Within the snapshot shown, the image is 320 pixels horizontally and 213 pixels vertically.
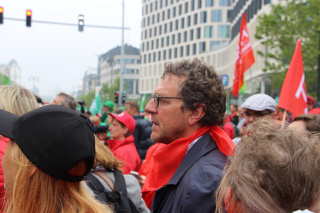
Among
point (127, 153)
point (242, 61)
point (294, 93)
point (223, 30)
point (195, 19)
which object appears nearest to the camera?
point (127, 153)

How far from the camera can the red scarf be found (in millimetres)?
2465

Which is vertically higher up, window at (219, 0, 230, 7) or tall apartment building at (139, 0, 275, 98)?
window at (219, 0, 230, 7)

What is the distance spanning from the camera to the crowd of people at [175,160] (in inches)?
54.7

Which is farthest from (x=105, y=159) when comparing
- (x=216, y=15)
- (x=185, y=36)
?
(x=185, y=36)

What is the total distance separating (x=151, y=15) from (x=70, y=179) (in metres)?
93.0

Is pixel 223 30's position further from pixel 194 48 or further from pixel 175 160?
pixel 175 160

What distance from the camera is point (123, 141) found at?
201 inches

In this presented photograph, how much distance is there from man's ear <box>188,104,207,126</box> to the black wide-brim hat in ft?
2.94

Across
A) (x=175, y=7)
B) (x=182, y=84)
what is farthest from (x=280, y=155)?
(x=175, y=7)

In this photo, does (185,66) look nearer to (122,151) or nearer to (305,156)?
(305,156)

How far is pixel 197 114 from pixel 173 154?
303 millimetres

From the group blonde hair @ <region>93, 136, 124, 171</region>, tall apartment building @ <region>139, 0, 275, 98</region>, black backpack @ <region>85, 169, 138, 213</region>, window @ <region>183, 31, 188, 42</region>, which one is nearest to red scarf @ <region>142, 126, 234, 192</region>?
black backpack @ <region>85, 169, 138, 213</region>

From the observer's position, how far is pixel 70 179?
1854 millimetres

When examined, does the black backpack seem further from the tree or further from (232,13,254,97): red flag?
the tree
